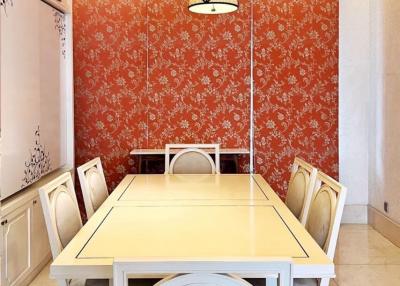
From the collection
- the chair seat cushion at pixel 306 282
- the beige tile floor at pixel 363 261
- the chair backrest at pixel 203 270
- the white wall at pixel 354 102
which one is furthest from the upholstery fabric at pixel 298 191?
the white wall at pixel 354 102

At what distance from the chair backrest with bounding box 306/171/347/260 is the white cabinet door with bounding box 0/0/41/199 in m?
1.79

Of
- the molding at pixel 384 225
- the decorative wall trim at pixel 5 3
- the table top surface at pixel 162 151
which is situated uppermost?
the decorative wall trim at pixel 5 3

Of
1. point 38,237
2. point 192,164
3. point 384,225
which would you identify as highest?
point 192,164

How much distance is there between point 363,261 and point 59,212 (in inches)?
103

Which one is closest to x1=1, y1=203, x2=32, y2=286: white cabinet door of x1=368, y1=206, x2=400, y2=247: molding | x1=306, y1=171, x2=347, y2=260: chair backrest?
x1=306, y1=171, x2=347, y2=260: chair backrest

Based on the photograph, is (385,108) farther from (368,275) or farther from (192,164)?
(192,164)

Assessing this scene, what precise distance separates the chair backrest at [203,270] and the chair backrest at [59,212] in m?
0.89

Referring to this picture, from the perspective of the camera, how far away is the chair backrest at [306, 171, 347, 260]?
2.02 meters

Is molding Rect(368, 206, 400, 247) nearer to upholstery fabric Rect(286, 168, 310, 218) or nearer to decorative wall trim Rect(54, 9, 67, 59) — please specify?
upholstery fabric Rect(286, 168, 310, 218)

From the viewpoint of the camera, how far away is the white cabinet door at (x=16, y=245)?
2.91 meters

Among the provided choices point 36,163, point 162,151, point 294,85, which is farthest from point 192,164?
point 294,85

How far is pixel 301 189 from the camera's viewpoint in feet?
9.12

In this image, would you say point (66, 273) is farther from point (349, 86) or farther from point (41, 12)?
point (349, 86)

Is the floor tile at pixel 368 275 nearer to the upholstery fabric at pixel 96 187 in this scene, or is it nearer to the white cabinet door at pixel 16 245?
the upholstery fabric at pixel 96 187
